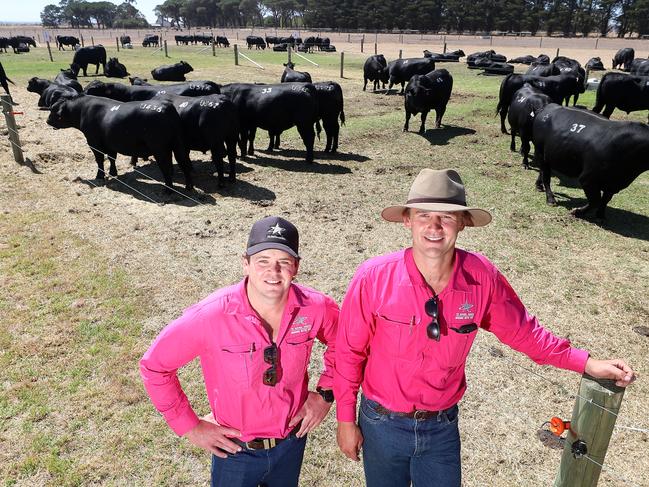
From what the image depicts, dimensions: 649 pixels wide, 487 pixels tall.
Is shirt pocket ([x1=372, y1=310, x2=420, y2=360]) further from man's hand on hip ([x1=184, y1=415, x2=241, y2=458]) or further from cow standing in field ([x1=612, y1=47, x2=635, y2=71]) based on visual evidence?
cow standing in field ([x1=612, y1=47, x2=635, y2=71])

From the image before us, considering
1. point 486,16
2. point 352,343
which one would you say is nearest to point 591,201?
point 352,343

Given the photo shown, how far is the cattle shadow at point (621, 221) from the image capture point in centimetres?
696

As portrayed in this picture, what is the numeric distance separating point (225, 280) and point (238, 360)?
3.66m

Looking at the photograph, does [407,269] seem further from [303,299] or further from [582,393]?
[582,393]

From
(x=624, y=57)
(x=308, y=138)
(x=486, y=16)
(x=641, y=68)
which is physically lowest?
(x=308, y=138)

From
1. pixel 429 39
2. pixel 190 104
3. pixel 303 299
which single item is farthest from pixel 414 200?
pixel 429 39

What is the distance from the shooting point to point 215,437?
2131 mm

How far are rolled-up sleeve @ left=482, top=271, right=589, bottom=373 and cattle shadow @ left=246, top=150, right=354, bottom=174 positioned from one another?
25.6 ft

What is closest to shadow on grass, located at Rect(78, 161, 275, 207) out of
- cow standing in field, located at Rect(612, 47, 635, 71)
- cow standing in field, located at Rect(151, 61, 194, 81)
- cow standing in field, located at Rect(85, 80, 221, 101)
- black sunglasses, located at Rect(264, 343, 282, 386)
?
cow standing in field, located at Rect(85, 80, 221, 101)

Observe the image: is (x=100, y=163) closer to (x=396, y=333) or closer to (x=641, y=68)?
(x=396, y=333)

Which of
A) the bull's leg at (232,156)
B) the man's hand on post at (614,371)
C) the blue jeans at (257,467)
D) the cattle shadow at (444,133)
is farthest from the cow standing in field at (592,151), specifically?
the blue jeans at (257,467)

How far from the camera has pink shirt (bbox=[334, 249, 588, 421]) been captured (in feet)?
6.68

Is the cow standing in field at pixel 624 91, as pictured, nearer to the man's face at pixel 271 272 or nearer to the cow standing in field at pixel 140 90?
the cow standing in field at pixel 140 90

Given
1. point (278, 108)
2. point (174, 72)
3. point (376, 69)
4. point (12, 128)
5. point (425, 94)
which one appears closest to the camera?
point (12, 128)
